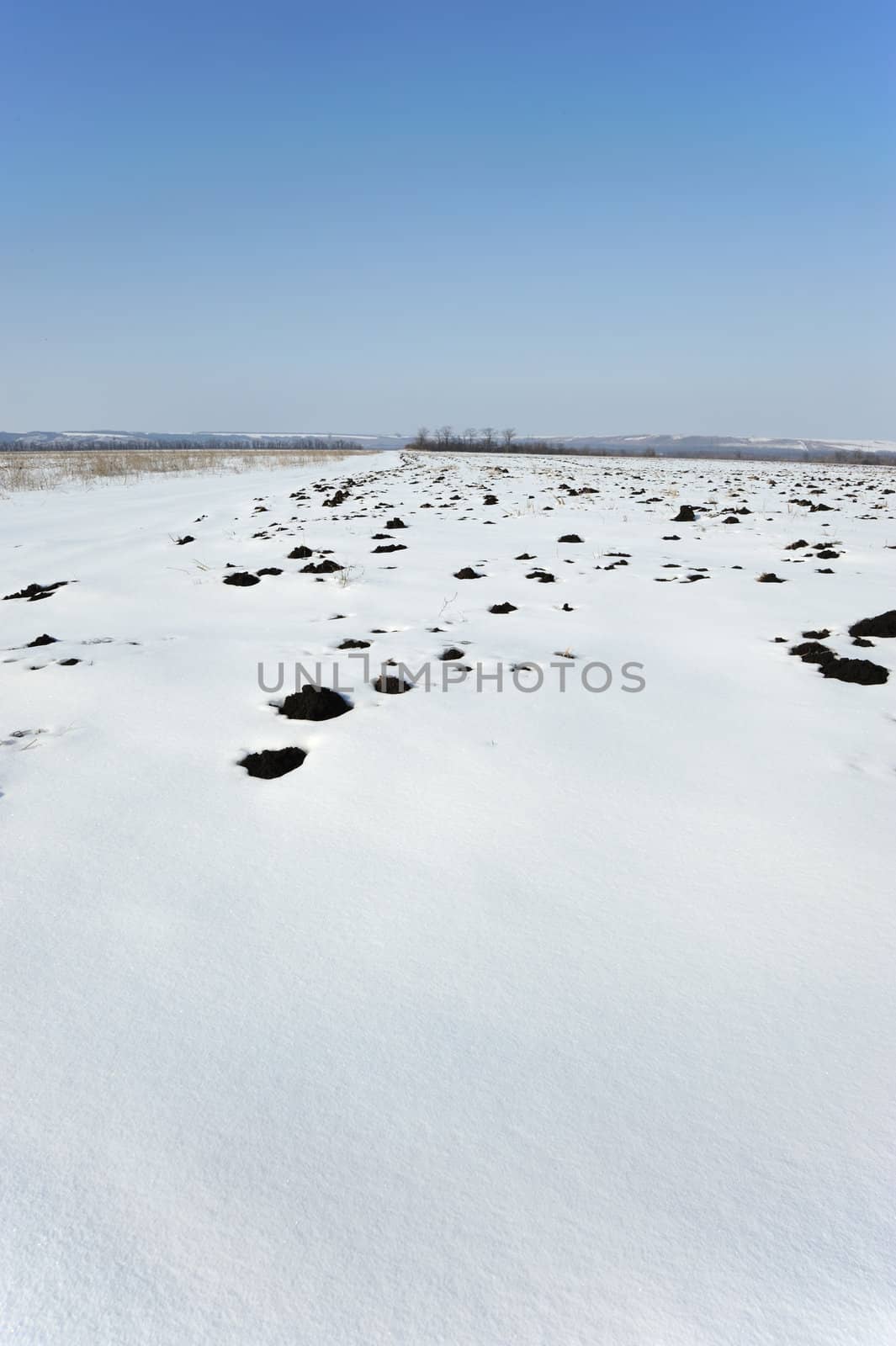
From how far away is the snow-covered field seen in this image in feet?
4.00

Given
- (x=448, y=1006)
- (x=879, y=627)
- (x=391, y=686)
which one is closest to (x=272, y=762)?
(x=391, y=686)

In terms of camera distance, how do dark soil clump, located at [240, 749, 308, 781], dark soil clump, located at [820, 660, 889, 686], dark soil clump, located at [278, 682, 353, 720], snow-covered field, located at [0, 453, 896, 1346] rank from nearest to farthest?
snow-covered field, located at [0, 453, 896, 1346]
dark soil clump, located at [240, 749, 308, 781]
dark soil clump, located at [278, 682, 353, 720]
dark soil clump, located at [820, 660, 889, 686]

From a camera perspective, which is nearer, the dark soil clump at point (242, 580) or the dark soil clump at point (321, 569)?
the dark soil clump at point (242, 580)

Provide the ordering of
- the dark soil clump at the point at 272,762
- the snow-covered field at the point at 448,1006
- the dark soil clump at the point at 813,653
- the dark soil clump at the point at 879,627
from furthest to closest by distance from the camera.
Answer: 1. the dark soil clump at the point at 879,627
2. the dark soil clump at the point at 813,653
3. the dark soil clump at the point at 272,762
4. the snow-covered field at the point at 448,1006

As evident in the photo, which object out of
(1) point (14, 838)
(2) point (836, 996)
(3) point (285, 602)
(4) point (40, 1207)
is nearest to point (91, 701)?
(1) point (14, 838)

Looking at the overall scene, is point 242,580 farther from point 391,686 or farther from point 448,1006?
point 448,1006

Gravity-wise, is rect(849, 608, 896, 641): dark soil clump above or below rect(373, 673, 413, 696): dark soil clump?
above

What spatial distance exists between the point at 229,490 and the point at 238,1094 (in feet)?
67.2

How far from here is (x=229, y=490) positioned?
2019cm

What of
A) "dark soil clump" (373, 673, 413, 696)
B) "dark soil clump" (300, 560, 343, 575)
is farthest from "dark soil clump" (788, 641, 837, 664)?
"dark soil clump" (300, 560, 343, 575)

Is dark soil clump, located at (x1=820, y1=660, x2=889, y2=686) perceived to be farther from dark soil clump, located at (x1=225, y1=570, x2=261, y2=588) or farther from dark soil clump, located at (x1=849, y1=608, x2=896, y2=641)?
dark soil clump, located at (x1=225, y1=570, x2=261, y2=588)

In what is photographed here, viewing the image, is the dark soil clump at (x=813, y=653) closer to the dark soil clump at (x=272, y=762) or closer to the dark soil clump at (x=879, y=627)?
the dark soil clump at (x=879, y=627)

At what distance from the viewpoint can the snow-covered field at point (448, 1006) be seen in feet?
4.00

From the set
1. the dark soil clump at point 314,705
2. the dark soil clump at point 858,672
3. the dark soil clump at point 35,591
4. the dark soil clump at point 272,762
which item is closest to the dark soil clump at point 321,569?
the dark soil clump at point 35,591
